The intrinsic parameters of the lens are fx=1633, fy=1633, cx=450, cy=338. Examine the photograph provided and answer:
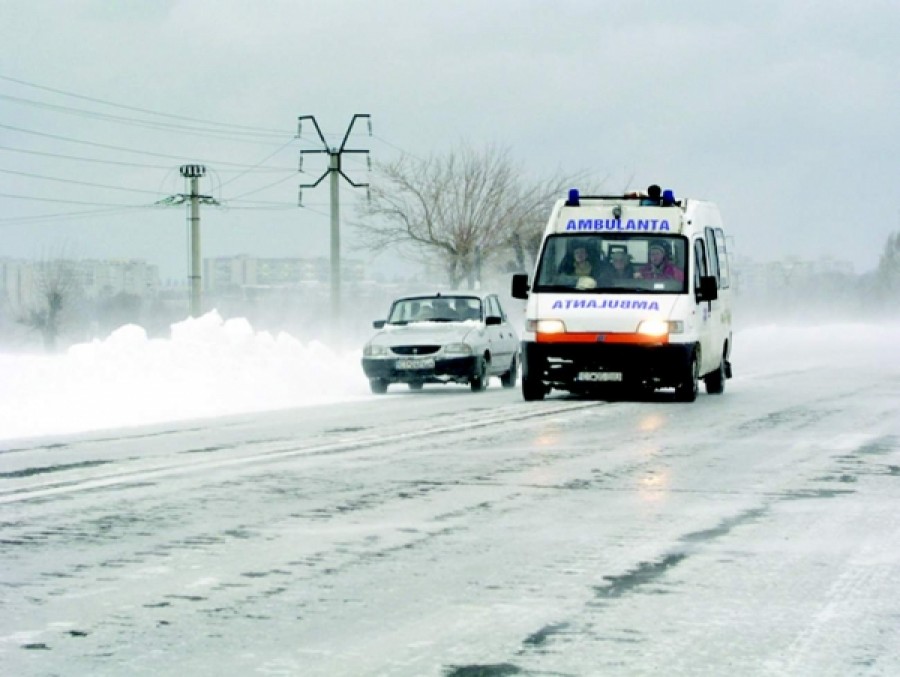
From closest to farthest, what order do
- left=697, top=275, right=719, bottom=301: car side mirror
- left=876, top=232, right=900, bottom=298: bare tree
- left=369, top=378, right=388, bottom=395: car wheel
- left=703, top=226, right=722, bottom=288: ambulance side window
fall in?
left=697, top=275, right=719, bottom=301: car side mirror, left=703, top=226, right=722, bottom=288: ambulance side window, left=369, top=378, right=388, bottom=395: car wheel, left=876, top=232, right=900, bottom=298: bare tree

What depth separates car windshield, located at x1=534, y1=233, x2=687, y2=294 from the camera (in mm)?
21859

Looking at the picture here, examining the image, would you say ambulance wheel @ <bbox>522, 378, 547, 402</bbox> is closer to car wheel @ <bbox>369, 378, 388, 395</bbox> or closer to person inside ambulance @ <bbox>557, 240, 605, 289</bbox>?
person inside ambulance @ <bbox>557, 240, 605, 289</bbox>

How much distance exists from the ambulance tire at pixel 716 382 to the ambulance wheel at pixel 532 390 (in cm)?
318

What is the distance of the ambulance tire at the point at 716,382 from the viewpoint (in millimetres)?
24500

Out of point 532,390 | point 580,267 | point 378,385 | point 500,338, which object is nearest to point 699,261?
point 580,267

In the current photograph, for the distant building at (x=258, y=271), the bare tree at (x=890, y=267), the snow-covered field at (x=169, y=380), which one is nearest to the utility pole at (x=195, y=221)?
the snow-covered field at (x=169, y=380)

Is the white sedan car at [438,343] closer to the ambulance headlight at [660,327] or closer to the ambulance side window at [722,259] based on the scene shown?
→ the ambulance side window at [722,259]

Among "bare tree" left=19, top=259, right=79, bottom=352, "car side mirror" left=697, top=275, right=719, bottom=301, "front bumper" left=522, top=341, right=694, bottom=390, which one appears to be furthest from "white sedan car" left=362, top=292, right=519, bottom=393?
"bare tree" left=19, top=259, right=79, bottom=352

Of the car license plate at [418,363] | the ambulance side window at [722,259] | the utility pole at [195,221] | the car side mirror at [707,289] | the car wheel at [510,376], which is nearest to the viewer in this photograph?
the car side mirror at [707,289]

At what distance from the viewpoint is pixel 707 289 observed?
72.9ft

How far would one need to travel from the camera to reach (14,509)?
10.3 metres

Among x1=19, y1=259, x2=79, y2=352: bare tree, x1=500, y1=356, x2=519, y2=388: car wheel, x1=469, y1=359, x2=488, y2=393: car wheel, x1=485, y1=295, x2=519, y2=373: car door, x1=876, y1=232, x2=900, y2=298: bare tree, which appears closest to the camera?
x1=469, y1=359, x2=488, y2=393: car wheel

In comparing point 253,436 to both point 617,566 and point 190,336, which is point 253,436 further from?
point 190,336

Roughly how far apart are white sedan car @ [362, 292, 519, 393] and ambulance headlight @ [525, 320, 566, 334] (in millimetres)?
4194
